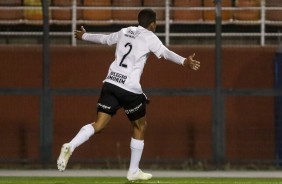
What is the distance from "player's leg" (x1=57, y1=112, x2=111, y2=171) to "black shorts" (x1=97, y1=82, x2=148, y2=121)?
0.10 meters

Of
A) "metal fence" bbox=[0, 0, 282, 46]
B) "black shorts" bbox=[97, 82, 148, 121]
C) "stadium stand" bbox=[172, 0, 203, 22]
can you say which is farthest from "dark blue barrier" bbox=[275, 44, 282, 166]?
"black shorts" bbox=[97, 82, 148, 121]

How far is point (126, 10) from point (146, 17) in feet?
13.1

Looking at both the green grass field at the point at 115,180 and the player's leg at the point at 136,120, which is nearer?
the player's leg at the point at 136,120

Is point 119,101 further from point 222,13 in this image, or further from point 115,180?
point 222,13

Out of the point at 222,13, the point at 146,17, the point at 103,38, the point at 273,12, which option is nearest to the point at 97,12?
the point at 222,13

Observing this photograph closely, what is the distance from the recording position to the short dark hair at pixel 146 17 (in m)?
11.7

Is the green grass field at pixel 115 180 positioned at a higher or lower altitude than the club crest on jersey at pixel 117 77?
lower

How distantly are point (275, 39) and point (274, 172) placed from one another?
246cm

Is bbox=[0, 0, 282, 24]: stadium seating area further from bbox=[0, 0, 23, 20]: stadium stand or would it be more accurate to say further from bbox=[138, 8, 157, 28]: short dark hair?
bbox=[138, 8, 157, 28]: short dark hair

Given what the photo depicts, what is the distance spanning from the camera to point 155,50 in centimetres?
1159

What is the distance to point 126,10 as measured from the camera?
51.4ft

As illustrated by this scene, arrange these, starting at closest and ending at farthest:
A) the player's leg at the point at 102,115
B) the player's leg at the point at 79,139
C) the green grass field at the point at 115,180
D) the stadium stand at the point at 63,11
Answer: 1. the player's leg at the point at 79,139
2. the player's leg at the point at 102,115
3. the green grass field at the point at 115,180
4. the stadium stand at the point at 63,11

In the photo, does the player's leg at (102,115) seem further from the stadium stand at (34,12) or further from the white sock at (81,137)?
the stadium stand at (34,12)

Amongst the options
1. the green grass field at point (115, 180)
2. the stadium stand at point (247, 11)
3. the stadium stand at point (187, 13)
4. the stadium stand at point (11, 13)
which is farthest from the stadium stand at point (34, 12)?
the green grass field at point (115, 180)
